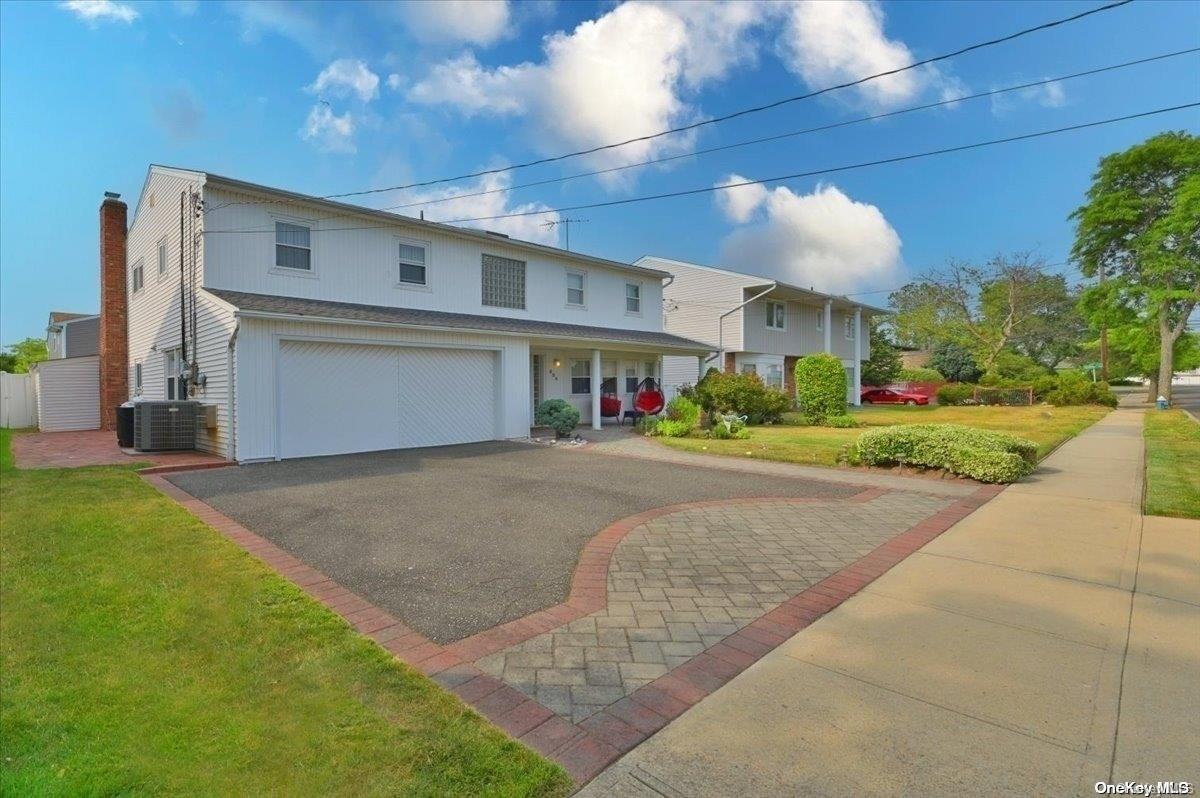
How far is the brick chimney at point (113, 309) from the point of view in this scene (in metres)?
17.1

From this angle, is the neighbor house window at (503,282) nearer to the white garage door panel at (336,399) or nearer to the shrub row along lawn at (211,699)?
the white garage door panel at (336,399)

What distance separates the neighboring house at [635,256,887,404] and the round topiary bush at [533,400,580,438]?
9.56 metres

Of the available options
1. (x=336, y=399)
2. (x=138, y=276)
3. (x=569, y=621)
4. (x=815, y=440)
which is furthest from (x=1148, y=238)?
(x=138, y=276)

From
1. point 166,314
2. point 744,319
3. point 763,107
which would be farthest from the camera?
point 744,319

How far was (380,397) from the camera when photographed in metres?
12.1

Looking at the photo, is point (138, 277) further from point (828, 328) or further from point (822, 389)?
point (828, 328)

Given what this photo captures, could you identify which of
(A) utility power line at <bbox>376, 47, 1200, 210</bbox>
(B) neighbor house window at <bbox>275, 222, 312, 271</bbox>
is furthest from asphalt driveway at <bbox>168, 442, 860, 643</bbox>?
(A) utility power line at <bbox>376, 47, 1200, 210</bbox>

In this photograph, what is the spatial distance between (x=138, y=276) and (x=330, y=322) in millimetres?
9996

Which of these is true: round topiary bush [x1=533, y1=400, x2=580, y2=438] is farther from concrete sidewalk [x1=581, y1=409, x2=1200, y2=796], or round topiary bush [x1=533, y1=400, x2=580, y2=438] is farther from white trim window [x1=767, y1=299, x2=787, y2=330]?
white trim window [x1=767, y1=299, x2=787, y2=330]

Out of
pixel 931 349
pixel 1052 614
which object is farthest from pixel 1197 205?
pixel 1052 614

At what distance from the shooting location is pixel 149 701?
8.94 ft

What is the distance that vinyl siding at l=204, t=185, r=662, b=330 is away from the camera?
11656mm

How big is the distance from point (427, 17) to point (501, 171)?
307cm

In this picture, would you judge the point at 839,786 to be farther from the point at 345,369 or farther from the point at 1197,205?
the point at 1197,205
